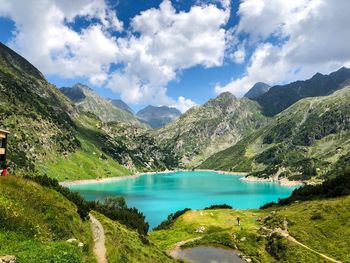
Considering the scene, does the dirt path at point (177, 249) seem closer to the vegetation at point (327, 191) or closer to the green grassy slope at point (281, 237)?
the green grassy slope at point (281, 237)

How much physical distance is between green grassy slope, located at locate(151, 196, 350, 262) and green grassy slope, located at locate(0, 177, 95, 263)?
146ft

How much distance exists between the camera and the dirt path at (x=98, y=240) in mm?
33394

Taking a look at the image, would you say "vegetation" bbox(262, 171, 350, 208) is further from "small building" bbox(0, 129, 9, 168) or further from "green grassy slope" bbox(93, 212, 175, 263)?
"small building" bbox(0, 129, 9, 168)

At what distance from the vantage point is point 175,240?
282ft

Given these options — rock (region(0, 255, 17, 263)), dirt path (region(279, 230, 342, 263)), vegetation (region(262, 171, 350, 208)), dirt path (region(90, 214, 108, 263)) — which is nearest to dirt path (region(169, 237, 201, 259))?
dirt path (region(279, 230, 342, 263))

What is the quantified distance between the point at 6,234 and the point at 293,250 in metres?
58.4

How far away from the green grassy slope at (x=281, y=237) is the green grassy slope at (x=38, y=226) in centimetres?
4458

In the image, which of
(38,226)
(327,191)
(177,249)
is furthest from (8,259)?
(327,191)

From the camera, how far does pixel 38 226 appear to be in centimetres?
3053

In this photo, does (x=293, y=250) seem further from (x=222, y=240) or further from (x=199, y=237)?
(x=199, y=237)

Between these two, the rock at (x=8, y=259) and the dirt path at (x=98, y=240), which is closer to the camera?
the rock at (x=8, y=259)

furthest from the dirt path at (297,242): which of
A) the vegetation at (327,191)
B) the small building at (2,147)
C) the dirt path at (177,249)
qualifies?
the small building at (2,147)

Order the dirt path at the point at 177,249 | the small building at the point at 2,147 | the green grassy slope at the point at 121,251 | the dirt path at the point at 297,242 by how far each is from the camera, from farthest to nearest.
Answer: the dirt path at the point at 177,249
the dirt path at the point at 297,242
the small building at the point at 2,147
the green grassy slope at the point at 121,251

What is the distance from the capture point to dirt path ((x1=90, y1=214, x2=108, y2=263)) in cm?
3339
